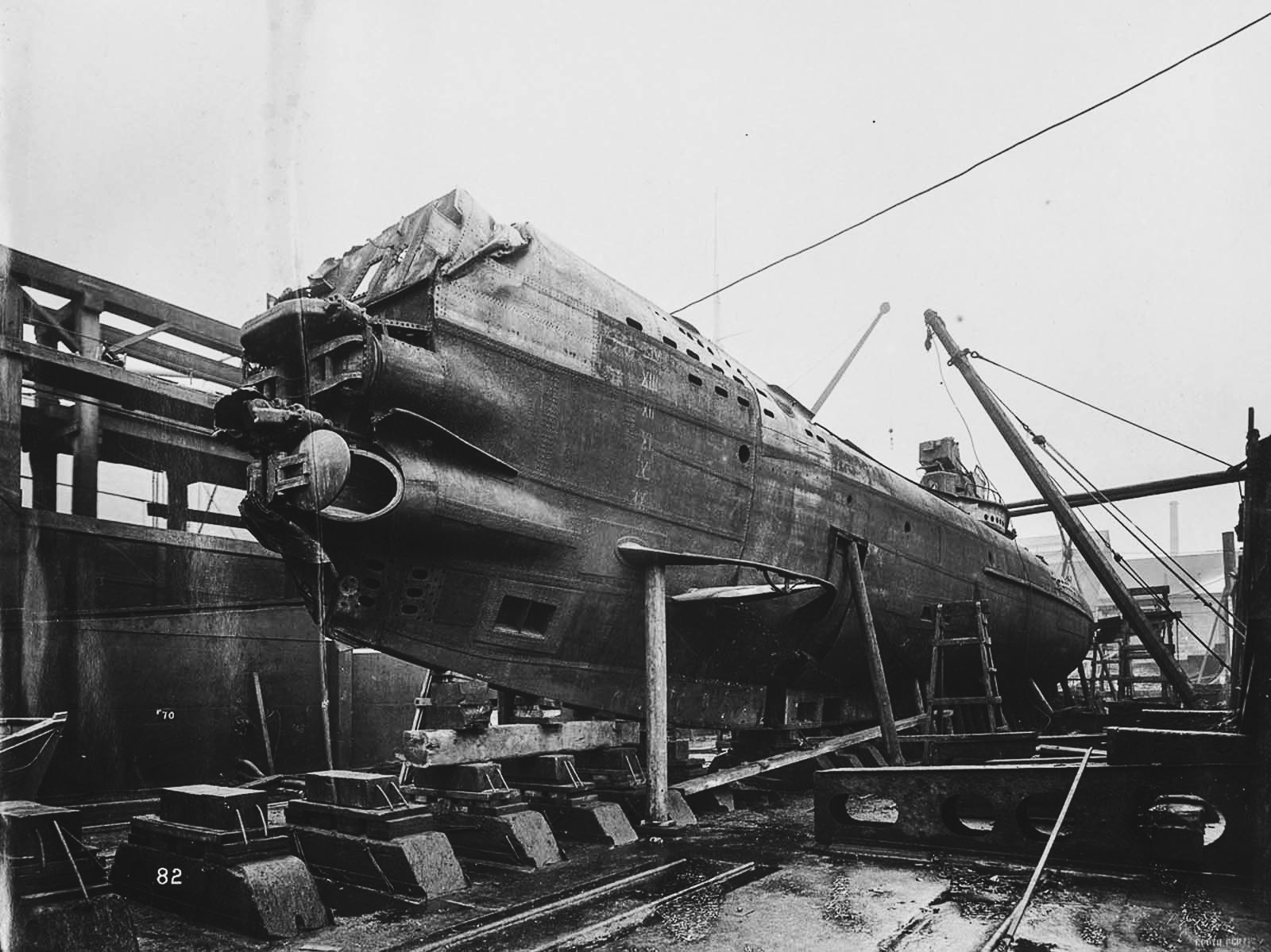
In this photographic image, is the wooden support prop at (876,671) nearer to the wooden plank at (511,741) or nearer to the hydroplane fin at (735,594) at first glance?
the hydroplane fin at (735,594)

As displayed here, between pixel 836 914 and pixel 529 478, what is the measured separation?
3703 mm

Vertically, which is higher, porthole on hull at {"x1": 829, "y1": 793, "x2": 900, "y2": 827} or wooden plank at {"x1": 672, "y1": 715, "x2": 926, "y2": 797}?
wooden plank at {"x1": 672, "y1": 715, "x2": 926, "y2": 797}

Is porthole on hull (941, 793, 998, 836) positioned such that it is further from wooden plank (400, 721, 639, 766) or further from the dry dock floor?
wooden plank (400, 721, 639, 766)

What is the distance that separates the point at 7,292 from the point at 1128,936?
1230 cm

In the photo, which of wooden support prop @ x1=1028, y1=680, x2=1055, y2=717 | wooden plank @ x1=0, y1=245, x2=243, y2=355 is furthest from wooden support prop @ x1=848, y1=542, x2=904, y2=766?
wooden plank @ x1=0, y1=245, x2=243, y2=355

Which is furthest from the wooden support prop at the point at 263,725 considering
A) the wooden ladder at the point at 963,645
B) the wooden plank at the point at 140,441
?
the wooden ladder at the point at 963,645

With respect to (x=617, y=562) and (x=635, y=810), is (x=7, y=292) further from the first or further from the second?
(x=635, y=810)

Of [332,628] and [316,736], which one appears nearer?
[332,628]

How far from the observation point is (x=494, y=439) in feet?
22.2

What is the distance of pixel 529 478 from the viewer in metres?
6.92

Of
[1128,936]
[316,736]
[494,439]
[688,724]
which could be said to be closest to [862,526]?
[688,724]

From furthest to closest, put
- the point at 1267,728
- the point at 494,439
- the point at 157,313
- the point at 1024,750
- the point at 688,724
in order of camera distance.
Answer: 1. the point at 157,313
2. the point at 1024,750
3. the point at 688,724
4. the point at 494,439
5. the point at 1267,728

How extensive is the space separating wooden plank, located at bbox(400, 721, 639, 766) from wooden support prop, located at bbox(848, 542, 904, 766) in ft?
8.98

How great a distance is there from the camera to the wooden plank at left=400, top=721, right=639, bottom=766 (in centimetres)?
608
